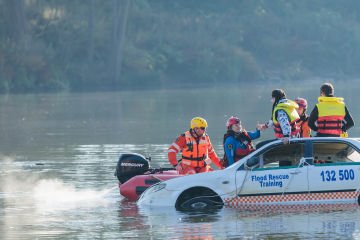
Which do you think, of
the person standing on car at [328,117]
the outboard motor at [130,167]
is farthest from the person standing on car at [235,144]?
the outboard motor at [130,167]

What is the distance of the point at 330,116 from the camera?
1994 centimetres

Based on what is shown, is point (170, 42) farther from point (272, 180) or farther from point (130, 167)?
point (272, 180)

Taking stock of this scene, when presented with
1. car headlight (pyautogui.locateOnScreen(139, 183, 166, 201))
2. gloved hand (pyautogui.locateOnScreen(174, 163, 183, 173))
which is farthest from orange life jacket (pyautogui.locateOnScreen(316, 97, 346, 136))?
car headlight (pyautogui.locateOnScreen(139, 183, 166, 201))

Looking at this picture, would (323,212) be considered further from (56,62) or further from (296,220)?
(56,62)

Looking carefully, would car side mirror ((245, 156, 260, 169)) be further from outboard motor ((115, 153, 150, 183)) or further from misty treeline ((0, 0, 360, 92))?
misty treeline ((0, 0, 360, 92))

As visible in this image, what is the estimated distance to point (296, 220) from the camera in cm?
1695

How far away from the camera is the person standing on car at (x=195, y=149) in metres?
19.8

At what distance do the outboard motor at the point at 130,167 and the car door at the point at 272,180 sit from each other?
3.78 m

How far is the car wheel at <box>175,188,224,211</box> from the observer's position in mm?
18078

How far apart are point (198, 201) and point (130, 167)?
11.1 feet

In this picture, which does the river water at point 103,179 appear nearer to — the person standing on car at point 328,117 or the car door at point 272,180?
the car door at point 272,180

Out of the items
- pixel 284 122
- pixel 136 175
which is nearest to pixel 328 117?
pixel 284 122

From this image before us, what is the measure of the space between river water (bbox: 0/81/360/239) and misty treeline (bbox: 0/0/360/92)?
21.1 metres

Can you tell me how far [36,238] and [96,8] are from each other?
232ft
